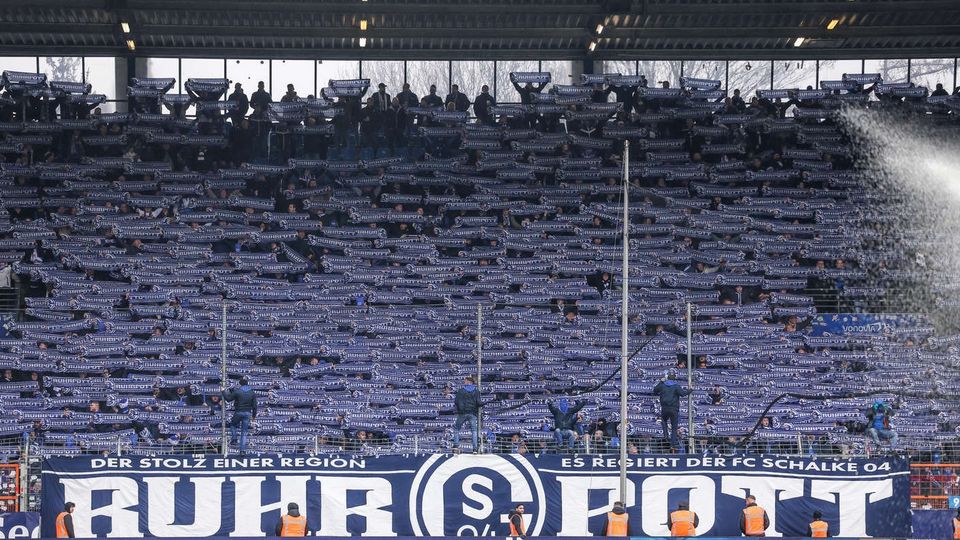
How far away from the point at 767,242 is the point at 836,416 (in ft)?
19.0

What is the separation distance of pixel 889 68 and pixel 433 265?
16.7 meters

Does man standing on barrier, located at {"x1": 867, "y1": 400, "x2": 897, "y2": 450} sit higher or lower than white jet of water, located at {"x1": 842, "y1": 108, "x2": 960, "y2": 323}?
lower

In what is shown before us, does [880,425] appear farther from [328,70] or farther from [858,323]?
[328,70]

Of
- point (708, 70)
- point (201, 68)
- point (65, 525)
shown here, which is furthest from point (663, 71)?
point (65, 525)

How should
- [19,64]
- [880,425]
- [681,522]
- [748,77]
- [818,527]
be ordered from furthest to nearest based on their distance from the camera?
1. [748,77]
2. [19,64]
3. [880,425]
4. [818,527]
5. [681,522]

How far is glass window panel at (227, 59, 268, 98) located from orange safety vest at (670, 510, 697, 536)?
2179 cm

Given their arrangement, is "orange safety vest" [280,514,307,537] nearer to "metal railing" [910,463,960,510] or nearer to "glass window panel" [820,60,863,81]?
"metal railing" [910,463,960,510]

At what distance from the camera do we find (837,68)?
44.8 meters

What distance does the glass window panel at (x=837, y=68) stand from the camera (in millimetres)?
44094

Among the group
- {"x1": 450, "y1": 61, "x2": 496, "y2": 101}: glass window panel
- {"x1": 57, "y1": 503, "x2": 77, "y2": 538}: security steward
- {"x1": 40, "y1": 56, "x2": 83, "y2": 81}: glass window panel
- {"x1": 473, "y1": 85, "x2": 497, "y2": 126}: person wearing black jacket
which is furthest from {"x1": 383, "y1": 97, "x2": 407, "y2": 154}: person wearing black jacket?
{"x1": 57, "y1": 503, "x2": 77, "y2": 538}: security steward

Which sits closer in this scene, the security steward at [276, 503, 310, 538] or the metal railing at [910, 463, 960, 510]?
the security steward at [276, 503, 310, 538]

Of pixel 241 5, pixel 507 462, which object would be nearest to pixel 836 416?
pixel 507 462

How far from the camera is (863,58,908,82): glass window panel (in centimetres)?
4400

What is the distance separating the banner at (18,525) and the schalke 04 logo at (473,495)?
20.9 ft
